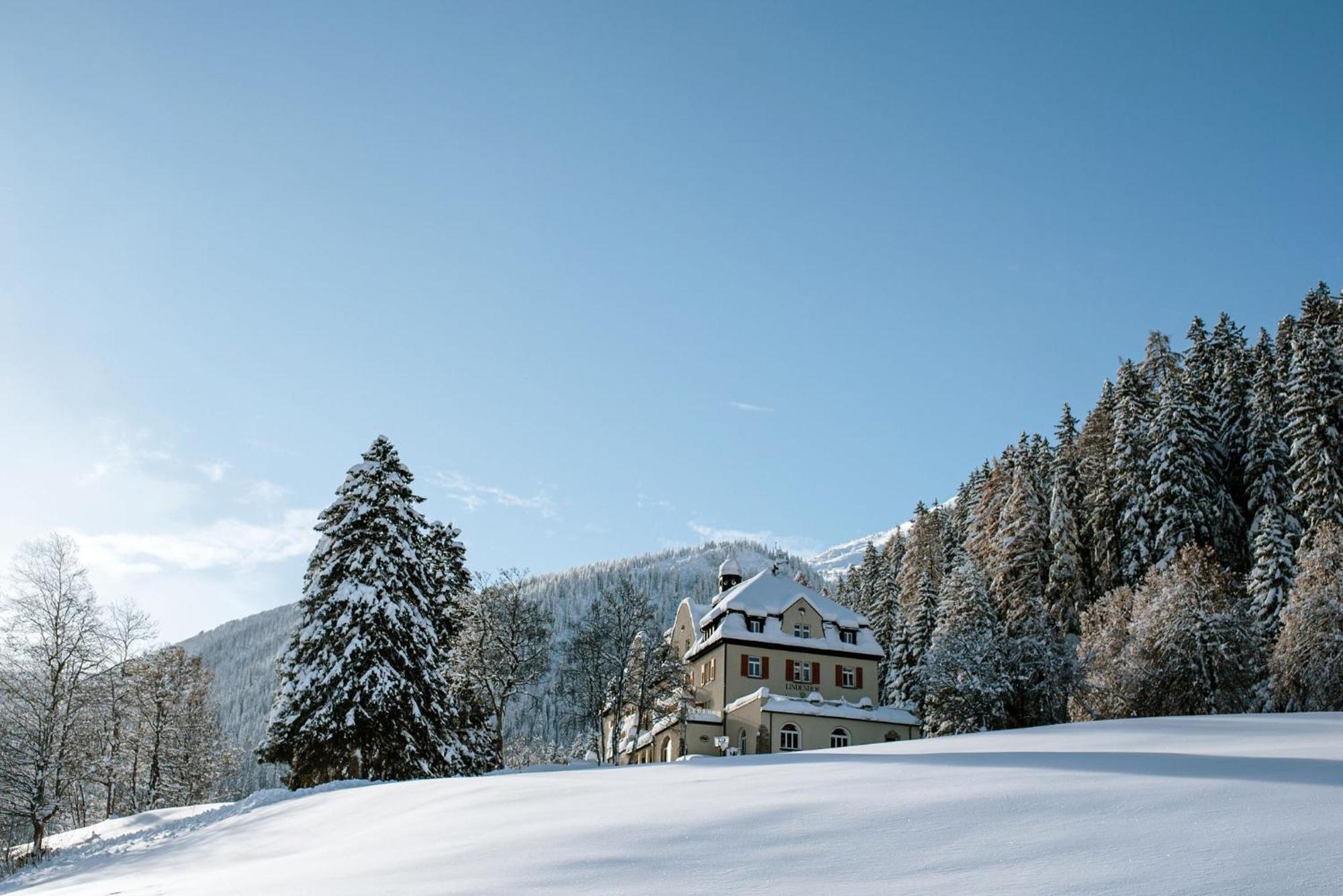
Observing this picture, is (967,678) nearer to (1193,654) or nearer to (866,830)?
(1193,654)

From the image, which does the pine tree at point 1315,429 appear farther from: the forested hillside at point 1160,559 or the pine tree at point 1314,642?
the pine tree at point 1314,642

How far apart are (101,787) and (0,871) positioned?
21.8 metres

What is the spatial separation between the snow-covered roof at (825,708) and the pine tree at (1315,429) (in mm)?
19980

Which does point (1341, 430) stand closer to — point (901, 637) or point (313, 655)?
point (901, 637)

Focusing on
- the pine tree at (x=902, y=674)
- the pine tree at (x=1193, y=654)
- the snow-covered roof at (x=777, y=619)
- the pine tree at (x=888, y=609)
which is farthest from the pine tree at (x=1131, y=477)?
the pine tree at (x=888, y=609)

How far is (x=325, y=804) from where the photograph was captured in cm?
1711

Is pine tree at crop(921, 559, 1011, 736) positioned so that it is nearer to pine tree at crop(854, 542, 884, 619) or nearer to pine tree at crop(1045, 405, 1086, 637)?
pine tree at crop(1045, 405, 1086, 637)

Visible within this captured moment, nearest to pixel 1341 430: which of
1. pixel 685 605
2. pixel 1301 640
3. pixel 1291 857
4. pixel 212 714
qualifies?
pixel 1301 640

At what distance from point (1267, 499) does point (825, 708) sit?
77.7 ft

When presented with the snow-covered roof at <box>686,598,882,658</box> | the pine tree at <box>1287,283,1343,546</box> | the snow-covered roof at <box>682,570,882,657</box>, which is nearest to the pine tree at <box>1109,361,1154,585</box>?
the pine tree at <box>1287,283,1343,546</box>

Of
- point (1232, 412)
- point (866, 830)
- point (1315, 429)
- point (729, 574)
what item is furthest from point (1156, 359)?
point (866, 830)

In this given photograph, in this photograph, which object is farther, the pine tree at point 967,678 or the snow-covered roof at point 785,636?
the snow-covered roof at point 785,636

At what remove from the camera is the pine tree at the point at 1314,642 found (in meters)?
33.0

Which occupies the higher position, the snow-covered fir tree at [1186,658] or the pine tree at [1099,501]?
the pine tree at [1099,501]
